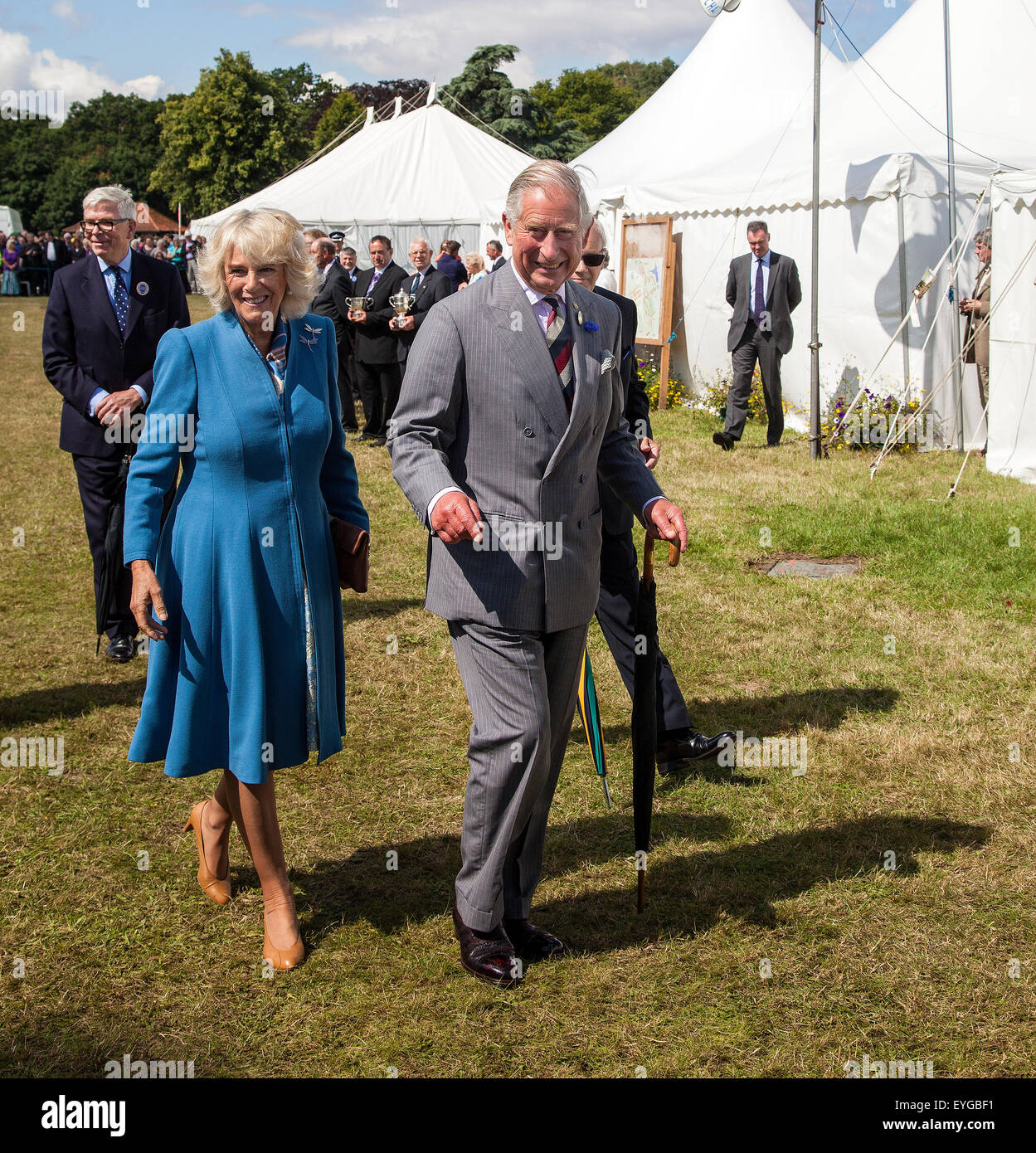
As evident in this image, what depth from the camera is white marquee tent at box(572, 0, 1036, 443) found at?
1262 centimetres

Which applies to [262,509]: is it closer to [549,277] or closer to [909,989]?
[549,277]

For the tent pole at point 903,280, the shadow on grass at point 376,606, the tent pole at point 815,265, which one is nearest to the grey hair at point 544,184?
the shadow on grass at point 376,606

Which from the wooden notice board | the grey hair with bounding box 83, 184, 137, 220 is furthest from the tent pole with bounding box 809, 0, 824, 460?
the grey hair with bounding box 83, 184, 137, 220

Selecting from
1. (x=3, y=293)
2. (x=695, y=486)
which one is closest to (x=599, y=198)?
(x=695, y=486)

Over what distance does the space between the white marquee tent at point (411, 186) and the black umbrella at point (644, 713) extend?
77.3 feet

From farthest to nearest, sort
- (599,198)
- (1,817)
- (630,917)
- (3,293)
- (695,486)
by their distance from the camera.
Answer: (3,293) → (599,198) → (695,486) → (1,817) → (630,917)

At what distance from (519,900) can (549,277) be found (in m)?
1.89

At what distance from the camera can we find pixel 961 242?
12.2m

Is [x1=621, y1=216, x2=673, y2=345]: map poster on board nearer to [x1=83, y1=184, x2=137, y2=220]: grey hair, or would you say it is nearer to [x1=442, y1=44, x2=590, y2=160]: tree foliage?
[x1=83, y1=184, x2=137, y2=220]: grey hair

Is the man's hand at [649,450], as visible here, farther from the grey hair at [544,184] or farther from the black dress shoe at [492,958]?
the black dress shoe at [492,958]

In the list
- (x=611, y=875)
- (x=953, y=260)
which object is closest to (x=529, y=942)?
(x=611, y=875)

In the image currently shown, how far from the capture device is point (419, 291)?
1327 cm

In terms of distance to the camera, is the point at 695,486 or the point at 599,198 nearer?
the point at 695,486

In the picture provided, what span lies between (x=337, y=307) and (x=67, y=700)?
920 cm
